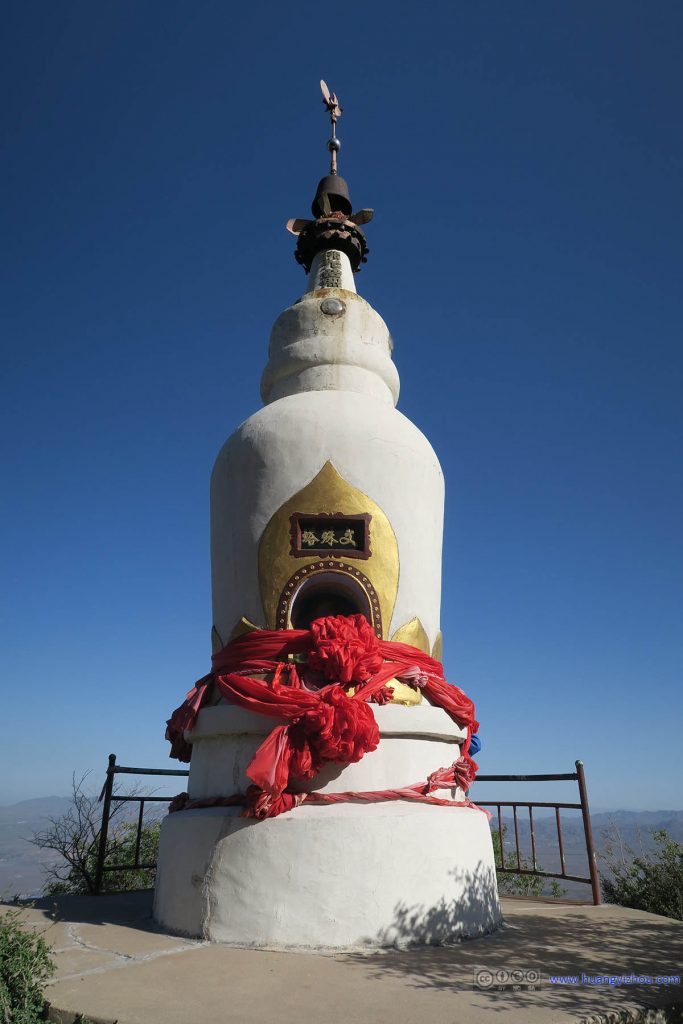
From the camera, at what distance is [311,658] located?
6.49m

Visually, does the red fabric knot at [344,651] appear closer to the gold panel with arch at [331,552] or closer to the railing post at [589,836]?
the gold panel with arch at [331,552]

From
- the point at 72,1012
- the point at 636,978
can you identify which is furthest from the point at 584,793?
the point at 72,1012

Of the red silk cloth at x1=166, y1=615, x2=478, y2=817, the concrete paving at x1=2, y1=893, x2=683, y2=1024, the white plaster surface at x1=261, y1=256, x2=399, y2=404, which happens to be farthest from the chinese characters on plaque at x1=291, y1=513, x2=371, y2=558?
the concrete paving at x1=2, y1=893, x2=683, y2=1024

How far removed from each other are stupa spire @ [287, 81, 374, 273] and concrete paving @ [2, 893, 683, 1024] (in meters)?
9.06

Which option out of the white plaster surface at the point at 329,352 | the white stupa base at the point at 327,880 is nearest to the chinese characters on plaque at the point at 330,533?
the white plaster surface at the point at 329,352

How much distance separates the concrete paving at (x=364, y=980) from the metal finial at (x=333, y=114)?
35.8ft

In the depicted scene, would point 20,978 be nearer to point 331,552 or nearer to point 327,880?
point 327,880

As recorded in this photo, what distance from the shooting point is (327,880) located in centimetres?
572

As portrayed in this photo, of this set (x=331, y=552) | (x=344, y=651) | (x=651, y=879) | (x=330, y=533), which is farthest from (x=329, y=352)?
(x=651, y=879)

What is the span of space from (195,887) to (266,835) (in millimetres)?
864

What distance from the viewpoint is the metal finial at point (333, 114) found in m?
11.5

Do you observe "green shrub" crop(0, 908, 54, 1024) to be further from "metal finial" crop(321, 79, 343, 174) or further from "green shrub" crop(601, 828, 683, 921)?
"metal finial" crop(321, 79, 343, 174)

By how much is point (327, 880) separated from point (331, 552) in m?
2.97

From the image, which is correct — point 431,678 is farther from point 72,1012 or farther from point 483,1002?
point 72,1012
